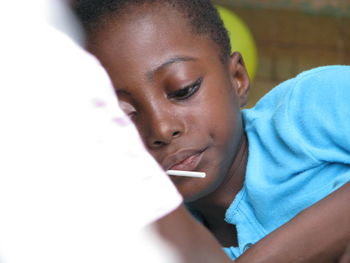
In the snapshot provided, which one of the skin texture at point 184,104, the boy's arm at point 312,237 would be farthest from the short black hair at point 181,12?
the boy's arm at point 312,237

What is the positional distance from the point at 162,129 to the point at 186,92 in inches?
3.7

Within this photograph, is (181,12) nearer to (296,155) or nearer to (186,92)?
(186,92)

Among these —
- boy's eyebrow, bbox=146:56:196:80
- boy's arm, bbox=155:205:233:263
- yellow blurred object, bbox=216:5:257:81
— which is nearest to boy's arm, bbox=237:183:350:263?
boy's eyebrow, bbox=146:56:196:80

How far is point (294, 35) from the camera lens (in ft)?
10.5

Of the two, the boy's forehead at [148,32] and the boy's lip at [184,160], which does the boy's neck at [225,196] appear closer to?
the boy's lip at [184,160]

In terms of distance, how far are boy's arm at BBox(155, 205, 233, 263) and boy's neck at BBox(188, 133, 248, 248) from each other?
2.48 ft

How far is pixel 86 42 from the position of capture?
3.59 feet

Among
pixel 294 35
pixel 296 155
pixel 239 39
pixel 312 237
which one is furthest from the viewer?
pixel 294 35

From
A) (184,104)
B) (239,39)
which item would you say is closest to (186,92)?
(184,104)

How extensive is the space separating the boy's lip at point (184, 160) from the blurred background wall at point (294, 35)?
2.11 metres

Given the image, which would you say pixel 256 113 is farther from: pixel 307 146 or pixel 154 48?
pixel 154 48

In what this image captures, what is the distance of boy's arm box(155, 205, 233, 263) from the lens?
0.38 metres

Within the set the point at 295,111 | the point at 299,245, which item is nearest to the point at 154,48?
the point at 295,111

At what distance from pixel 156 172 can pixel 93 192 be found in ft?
0.15
